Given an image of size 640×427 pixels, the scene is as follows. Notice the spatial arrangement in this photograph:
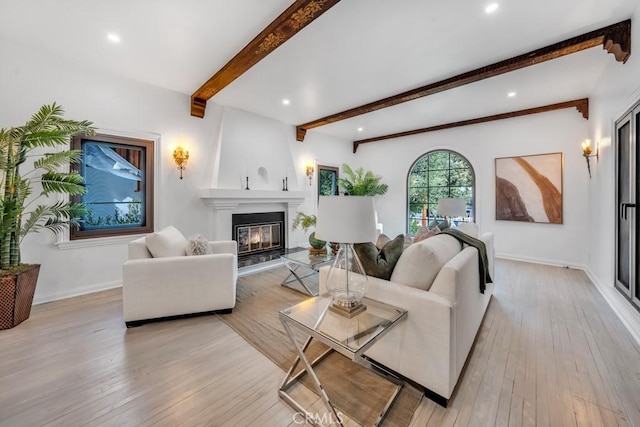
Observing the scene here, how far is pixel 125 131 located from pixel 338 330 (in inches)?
156

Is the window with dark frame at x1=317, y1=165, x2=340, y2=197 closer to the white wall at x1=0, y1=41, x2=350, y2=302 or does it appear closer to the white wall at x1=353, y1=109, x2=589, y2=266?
the white wall at x1=0, y1=41, x2=350, y2=302

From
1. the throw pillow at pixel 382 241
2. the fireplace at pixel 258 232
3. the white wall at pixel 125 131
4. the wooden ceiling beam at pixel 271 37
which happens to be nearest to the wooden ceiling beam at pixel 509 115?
the white wall at pixel 125 131

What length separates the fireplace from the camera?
4.73m

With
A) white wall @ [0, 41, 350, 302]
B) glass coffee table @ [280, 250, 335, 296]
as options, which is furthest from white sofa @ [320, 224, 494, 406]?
white wall @ [0, 41, 350, 302]

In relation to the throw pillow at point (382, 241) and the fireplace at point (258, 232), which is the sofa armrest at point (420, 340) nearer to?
the throw pillow at point (382, 241)

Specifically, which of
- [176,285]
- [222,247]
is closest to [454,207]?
[222,247]

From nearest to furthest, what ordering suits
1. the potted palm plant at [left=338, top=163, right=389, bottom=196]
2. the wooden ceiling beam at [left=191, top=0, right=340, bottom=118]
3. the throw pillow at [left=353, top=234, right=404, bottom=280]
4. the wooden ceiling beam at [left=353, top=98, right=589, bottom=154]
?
the throw pillow at [left=353, top=234, right=404, bottom=280] → the wooden ceiling beam at [left=191, top=0, right=340, bottom=118] → the wooden ceiling beam at [left=353, top=98, right=589, bottom=154] → the potted palm plant at [left=338, top=163, right=389, bottom=196]

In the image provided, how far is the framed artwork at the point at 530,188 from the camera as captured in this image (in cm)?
456

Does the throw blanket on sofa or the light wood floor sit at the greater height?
the throw blanket on sofa

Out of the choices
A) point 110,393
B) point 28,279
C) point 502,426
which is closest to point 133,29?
point 28,279

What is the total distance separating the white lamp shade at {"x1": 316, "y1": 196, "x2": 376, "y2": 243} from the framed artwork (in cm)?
482

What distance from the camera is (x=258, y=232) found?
5043mm

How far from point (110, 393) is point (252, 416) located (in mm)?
965

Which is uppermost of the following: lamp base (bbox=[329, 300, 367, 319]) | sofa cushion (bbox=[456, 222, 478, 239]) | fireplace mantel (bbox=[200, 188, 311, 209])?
fireplace mantel (bbox=[200, 188, 311, 209])
